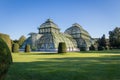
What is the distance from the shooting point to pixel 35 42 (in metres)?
87.8

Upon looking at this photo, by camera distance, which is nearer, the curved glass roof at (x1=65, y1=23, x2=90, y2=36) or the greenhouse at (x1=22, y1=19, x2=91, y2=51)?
the greenhouse at (x1=22, y1=19, x2=91, y2=51)

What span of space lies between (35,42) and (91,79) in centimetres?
7971

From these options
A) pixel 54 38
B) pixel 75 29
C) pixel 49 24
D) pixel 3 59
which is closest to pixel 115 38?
pixel 54 38

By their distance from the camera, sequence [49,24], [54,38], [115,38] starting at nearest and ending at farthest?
[54,38] → [115,38] → [49,24]

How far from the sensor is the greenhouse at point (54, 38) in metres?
81.6

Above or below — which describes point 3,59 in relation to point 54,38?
below

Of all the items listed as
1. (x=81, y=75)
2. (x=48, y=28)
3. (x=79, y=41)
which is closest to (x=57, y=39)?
(x=48, y=28)

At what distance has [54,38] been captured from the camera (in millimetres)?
81938

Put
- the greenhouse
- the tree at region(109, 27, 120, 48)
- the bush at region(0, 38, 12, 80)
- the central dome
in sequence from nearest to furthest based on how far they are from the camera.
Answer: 1. the bush at region(0, 38, 12, 80)
2. the greenhouse
3. the tree at region(109, 27, 120, 48)
4. the central dome

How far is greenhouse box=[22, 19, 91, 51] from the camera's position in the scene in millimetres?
81625

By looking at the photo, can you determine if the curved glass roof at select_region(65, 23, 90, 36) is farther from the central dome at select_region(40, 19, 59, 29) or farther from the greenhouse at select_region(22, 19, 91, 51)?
the central dome at select_region(40, 19, 59, 29)

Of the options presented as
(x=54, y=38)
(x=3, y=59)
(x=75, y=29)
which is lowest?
(x=3, y=59)

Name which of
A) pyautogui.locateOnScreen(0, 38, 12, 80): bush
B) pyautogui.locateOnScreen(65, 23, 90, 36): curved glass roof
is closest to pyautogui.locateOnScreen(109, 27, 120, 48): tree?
pyautogui.locateOnScreen(65, 23, 90, 36): curved glass roof

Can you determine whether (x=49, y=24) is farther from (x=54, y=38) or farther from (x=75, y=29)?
(x=54, y=38)
